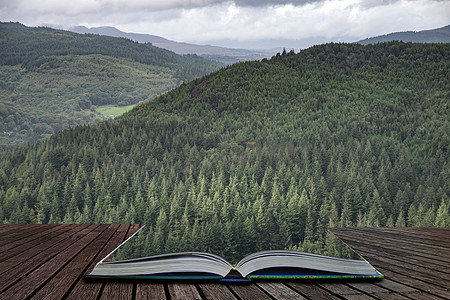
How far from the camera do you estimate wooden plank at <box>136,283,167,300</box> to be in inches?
116

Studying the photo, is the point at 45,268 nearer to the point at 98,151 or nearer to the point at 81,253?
the point at 81,253

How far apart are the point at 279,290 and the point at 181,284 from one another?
0.88 metres

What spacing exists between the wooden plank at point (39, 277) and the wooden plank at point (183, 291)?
1.23m

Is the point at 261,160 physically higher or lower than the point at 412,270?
lower

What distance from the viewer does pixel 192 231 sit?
6712 centimetres

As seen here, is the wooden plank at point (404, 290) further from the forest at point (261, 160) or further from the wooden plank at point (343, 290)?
the forest at point (261, 160)

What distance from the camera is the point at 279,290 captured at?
3.20 meters

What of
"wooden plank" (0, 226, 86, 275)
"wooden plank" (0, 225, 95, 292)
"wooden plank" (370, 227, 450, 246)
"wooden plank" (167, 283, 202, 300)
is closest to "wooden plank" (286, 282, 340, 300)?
"wooden plank" (167, 283, 202, 300)

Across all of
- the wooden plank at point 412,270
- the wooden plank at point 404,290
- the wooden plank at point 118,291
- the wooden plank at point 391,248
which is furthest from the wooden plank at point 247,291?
the wooden plank at point 391,248

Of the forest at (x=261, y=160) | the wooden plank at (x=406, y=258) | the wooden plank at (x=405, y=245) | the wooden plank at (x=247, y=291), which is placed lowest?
the forest at (x=261, y=160)

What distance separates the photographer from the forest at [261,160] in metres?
68.4

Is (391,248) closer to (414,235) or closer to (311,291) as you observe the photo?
(414,235)

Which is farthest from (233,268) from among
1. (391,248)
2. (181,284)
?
(391,248)

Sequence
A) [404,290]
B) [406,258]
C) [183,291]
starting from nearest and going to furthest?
1. [183,291]
2. [404,290]
3. [406,258]
